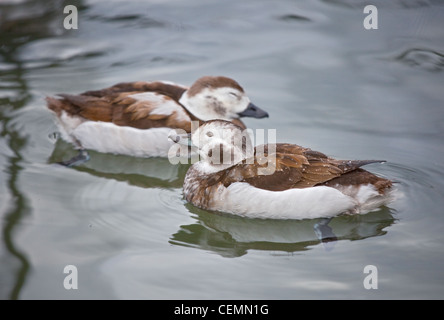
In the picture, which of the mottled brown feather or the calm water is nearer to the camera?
the calm water

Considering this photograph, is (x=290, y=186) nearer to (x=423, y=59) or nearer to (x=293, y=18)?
(x=423, y=59)

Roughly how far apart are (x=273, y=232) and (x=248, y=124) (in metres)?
2.48

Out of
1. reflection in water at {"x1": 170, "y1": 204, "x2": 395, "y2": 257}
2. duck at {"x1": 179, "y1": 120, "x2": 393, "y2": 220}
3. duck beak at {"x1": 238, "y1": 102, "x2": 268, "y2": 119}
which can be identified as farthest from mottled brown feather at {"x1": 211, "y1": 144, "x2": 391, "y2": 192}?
duck beak at {"x1": 238, "y1": 102, "x2": 268, "y2": 119}

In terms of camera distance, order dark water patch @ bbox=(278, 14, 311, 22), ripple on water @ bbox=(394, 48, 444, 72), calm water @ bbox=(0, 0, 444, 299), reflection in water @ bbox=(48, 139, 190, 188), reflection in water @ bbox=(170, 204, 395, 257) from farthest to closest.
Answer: dark water patch @ bbox=(278, 14, 311, 22) < ripple on water @ bbox=(394, 48, 444, 72) < reflection in water @ bbox=(48, 139, 190, 188) < reflection in water @ bbox=(170, 204, 395, 257) < calm water @ bbox=(0, 0, 444, 299)

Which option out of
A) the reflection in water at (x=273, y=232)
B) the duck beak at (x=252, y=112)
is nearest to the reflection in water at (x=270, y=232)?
the reflection in water at (x=273, y=232)

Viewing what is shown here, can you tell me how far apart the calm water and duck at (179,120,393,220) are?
0.50 feet

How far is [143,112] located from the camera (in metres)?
7.34

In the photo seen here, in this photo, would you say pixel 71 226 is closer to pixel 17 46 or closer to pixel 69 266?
pixel 69 266

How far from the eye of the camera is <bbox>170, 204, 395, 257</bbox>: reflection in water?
19.0 feet

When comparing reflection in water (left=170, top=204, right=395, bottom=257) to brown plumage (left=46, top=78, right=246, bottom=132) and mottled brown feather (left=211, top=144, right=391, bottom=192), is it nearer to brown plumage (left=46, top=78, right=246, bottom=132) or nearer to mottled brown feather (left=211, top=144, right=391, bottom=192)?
mottled brown feather (left=211, top=144, right=391, bottom=192)

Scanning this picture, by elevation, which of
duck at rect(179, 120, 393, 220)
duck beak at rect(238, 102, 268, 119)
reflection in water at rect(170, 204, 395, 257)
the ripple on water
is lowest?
reflection in water at rect(170, 204, 395, 257)

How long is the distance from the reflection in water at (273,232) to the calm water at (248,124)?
0.02 metres

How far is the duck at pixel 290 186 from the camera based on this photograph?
5.91 metres

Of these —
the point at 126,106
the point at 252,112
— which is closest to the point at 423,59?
the point at 252,112
